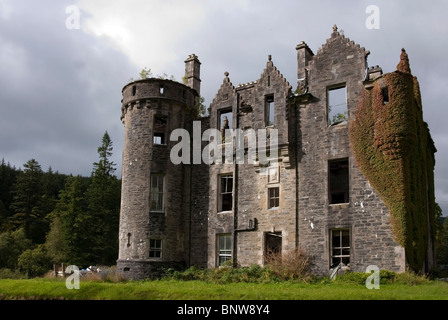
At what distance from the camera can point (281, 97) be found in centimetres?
2175

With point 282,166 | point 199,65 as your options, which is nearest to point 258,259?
point 282,166

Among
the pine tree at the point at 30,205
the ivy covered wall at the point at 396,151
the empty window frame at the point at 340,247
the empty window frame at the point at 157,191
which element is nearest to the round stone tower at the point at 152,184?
the empty window frame at the point at 157,191

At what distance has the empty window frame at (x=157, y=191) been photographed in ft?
76.1

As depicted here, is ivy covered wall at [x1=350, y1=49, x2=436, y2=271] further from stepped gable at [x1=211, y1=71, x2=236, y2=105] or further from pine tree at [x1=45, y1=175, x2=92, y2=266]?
pine tree at [x1=45, y1=175, x2=92, y2=266]

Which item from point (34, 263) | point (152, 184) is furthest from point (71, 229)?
point (152, 184)

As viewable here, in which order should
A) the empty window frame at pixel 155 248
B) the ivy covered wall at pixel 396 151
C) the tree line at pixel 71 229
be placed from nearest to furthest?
1. the ivy covered wall at pixel 396 151
2. the empty window frame at pixel 155 248
3. the tree line at pixel 71 229

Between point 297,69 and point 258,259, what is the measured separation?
30.5 feet

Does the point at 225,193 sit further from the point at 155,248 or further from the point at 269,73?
the point at 269,73

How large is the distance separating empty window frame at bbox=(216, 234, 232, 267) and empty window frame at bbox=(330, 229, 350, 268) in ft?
17.3

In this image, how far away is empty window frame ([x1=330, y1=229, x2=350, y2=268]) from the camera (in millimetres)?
18969

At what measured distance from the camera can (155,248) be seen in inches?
890

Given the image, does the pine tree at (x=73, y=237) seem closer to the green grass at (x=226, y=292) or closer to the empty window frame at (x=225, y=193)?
the empty window frame at (x=225, y=193)

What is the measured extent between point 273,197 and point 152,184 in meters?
6.42

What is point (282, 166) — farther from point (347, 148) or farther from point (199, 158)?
point (199, 158)
